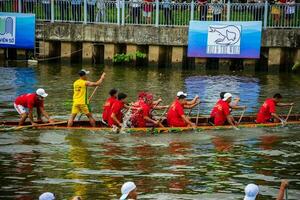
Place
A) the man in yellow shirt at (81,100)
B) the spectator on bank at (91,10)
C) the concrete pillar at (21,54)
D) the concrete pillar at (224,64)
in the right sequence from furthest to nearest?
the concrete pillar at (21,54), the spectator on bank at (91,10), the concrete pillar at (224,64), the man in yellow shirt at (81,100)

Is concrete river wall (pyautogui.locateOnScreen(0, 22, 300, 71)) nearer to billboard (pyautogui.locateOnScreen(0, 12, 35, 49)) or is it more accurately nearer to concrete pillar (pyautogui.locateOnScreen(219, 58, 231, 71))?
concrete pillar (pyautogui.locateOnScreen(219, 58, 231, 71))

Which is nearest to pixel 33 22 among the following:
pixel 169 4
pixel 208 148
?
pixel 169 4

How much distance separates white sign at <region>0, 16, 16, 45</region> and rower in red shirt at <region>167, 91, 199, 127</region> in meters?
20.2

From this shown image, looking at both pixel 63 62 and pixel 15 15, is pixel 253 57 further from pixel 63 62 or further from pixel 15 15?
pixel 15 15

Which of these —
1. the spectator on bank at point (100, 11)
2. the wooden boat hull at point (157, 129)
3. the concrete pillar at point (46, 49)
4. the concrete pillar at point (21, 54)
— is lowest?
the wooden boat hull at point (157, 129)

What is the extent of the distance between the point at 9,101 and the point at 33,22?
497 inches

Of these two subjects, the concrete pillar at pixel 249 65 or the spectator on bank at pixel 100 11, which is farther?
the spectator on bank at pixel 100 11

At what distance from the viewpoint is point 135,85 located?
3419 centimetres

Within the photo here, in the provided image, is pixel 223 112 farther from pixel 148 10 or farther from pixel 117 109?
pixel 148 10

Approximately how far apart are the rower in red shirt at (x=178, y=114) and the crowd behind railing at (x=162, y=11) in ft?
48.8

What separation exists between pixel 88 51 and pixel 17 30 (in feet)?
13.6

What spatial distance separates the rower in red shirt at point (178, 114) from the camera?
23.3m

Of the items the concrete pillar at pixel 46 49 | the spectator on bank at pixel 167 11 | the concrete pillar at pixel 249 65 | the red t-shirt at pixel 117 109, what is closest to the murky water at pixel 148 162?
the red t-shirt at pixel 117 109

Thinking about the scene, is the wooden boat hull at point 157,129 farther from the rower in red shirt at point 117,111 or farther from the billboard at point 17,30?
the billboard at point 17,30
